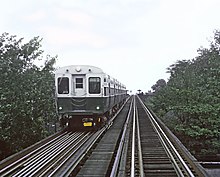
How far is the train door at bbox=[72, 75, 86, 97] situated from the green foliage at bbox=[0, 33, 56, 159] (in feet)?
6.99

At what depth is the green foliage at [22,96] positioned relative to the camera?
14594 mm

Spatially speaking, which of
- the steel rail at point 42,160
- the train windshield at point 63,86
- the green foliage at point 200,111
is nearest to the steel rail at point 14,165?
the steel rail at point 42,160

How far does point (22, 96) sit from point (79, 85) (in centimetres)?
266

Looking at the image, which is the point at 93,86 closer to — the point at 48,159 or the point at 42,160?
the point at 48,159

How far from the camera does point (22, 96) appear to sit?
51.0 ft

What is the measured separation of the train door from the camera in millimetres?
15734

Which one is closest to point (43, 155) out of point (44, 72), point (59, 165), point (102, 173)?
point (59, 165)

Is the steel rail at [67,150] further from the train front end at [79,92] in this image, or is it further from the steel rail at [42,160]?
the train front end at [79,92]

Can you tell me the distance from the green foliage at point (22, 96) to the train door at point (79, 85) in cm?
213

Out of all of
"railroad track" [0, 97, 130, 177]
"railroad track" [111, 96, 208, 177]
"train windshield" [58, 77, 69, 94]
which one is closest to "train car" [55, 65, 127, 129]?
"train windshield" [58, 77, 69, 94]

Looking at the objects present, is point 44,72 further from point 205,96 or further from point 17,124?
point 205,96

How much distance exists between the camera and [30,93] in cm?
1606

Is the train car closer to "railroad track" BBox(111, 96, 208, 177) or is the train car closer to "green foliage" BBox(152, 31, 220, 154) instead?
"railroad track" BBox(111, 96, 208, 177)

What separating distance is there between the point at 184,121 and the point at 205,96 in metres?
2.11
